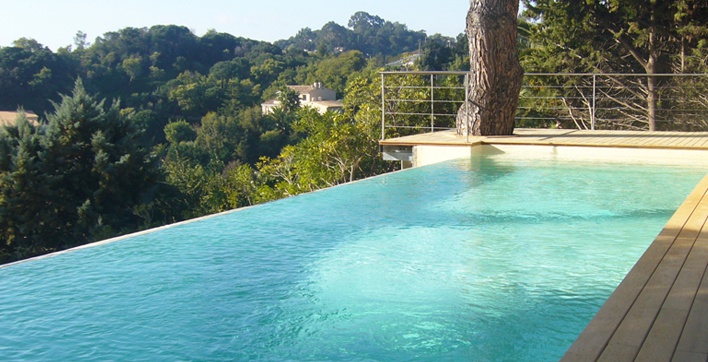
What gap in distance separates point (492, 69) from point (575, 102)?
28.4ft

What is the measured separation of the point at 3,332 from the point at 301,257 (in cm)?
170

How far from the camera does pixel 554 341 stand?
285 centimetres

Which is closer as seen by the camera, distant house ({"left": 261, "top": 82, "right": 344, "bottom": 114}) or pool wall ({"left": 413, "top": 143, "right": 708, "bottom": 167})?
pool wall ({"left": 413, "top": 143, "right": 708, "bottom": 167})

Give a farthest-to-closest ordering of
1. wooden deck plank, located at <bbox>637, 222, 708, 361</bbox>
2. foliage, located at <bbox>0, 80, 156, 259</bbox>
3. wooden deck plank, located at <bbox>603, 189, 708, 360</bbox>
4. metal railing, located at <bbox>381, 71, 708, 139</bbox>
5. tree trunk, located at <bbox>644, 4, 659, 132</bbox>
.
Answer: tree trunk, located at <bbox>644, 4, 659, 132</bbox> < foliage, located at <bbox>0, 80, 156, 259</bbox> < metal railing, located at <bbox>381, 71, 708, 139</bbox> < wooden deck plank, located at <bbox>603, 189, 708, 360</bbox> < wooden deck plank, located at <bbox>637, 222, 708, 361</bbox>

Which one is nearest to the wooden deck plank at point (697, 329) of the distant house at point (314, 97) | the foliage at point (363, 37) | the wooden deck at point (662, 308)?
the wooden deck at point (662, 308)

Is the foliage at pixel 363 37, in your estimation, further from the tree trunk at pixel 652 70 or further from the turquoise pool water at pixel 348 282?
the turquoise pool water at pixel 348 282

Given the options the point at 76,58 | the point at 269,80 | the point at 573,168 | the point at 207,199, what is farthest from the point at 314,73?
the point at 573,168

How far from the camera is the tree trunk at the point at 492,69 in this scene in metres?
9.09

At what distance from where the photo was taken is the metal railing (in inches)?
458

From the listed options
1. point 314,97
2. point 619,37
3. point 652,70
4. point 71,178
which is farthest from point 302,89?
point 71,178

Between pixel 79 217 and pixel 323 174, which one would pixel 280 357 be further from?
pixel 79 217

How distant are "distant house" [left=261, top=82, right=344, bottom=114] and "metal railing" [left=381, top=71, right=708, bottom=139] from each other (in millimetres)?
51202

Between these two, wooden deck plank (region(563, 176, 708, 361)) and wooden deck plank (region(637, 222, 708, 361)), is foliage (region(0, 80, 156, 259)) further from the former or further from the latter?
wooden deck plank (region(637, 222, 708, 361))

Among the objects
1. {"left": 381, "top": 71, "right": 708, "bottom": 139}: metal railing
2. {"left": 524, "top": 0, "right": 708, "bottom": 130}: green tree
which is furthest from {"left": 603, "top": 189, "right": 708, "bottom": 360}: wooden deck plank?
{"left": 524, "top": 0, "right": 708, "bottom": 130}: green tree
